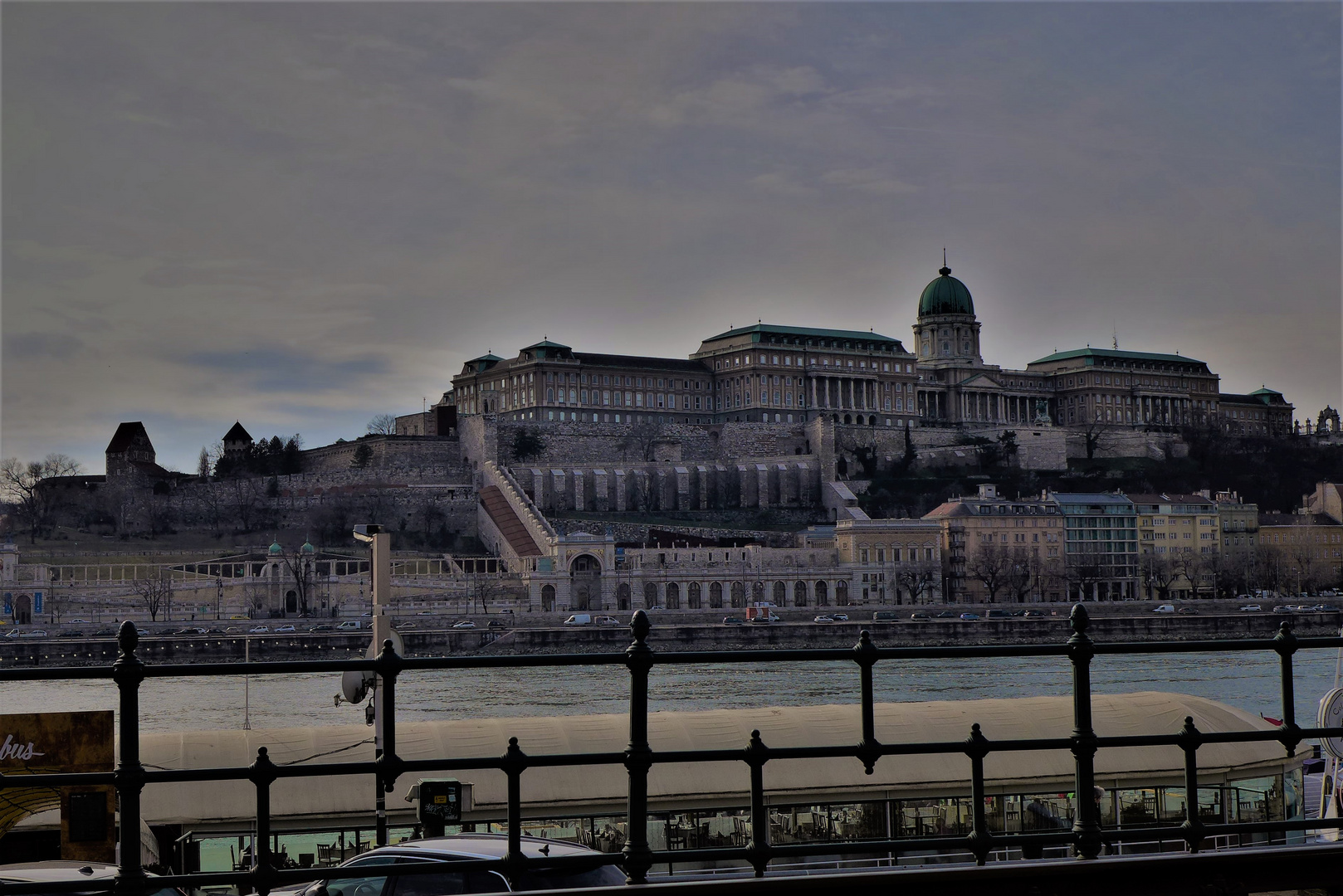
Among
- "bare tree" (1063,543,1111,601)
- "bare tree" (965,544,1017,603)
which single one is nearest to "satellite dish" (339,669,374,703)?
"bare tree" (965,544,1017,603)

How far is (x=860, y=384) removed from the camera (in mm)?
96812

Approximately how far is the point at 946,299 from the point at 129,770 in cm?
10991

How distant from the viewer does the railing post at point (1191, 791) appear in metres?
4.06

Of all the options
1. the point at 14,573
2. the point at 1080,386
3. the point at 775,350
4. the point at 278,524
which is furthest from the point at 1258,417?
the point at 14,573

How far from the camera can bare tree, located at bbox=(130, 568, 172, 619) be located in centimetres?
5991

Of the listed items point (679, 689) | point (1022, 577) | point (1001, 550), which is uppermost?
point (1001, 550)

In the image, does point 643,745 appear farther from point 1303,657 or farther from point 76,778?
point 1303,657

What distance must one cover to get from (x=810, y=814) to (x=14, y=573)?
59.8 m

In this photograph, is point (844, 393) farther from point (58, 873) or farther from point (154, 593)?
point (58, 873)

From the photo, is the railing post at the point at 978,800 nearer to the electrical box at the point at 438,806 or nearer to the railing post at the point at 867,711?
the railing post at the point at 867,711

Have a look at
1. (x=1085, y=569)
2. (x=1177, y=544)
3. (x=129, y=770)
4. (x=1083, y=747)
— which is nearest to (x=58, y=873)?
(x=129, y=770)

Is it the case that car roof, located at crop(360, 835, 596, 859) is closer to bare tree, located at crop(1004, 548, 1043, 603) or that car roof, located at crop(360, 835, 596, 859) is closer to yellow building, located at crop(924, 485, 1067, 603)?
yellow building, located at crop(924, 485, 1067, 603)

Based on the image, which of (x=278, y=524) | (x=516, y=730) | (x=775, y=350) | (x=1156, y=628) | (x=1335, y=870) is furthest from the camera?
(x=775, y=350)

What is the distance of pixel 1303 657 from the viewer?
42281 mm
